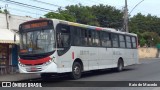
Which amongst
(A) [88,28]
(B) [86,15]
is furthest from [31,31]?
(B) [86,15]

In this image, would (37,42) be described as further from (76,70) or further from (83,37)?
(83,37)

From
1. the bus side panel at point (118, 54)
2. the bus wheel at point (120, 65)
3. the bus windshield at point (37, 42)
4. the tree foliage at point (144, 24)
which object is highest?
the tree foliage at point (144, 24)

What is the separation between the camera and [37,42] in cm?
1716

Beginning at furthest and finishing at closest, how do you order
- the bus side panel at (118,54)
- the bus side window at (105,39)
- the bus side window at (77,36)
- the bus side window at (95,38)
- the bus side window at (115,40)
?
the bus side panel at (118,54)
the bus side window at (115,40)
the bus side window at (105,39)
the bus side window at (95,38)
the bus side window at (77,36)

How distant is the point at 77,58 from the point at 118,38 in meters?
6.38

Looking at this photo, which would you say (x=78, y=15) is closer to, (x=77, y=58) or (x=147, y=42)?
(x=147, y=42)

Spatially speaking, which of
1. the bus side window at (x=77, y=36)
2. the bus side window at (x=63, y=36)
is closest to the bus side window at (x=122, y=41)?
the bus side window at (x=77, y=36)

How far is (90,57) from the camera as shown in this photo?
2039cm

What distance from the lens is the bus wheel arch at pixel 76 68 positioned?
18333 millimetres

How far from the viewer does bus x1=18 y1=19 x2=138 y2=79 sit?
1702 centimetres

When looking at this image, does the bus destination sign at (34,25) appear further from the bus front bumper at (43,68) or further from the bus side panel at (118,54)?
the bus side panel at (118,54)

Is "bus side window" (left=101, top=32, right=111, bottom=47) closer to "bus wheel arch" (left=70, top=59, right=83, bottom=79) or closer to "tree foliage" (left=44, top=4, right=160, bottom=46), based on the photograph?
"bus wheel arch" (left=70, top=59, right=83, bottom=79)

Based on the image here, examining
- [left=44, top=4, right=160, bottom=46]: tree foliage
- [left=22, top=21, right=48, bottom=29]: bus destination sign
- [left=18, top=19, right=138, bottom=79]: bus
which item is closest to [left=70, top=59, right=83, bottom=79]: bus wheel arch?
[left=18, top=19, right=138, bottom=79]: bus

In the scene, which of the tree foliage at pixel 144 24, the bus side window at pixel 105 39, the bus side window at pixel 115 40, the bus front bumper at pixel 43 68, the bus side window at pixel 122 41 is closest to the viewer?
the bus front bumper at pixel 43 68
